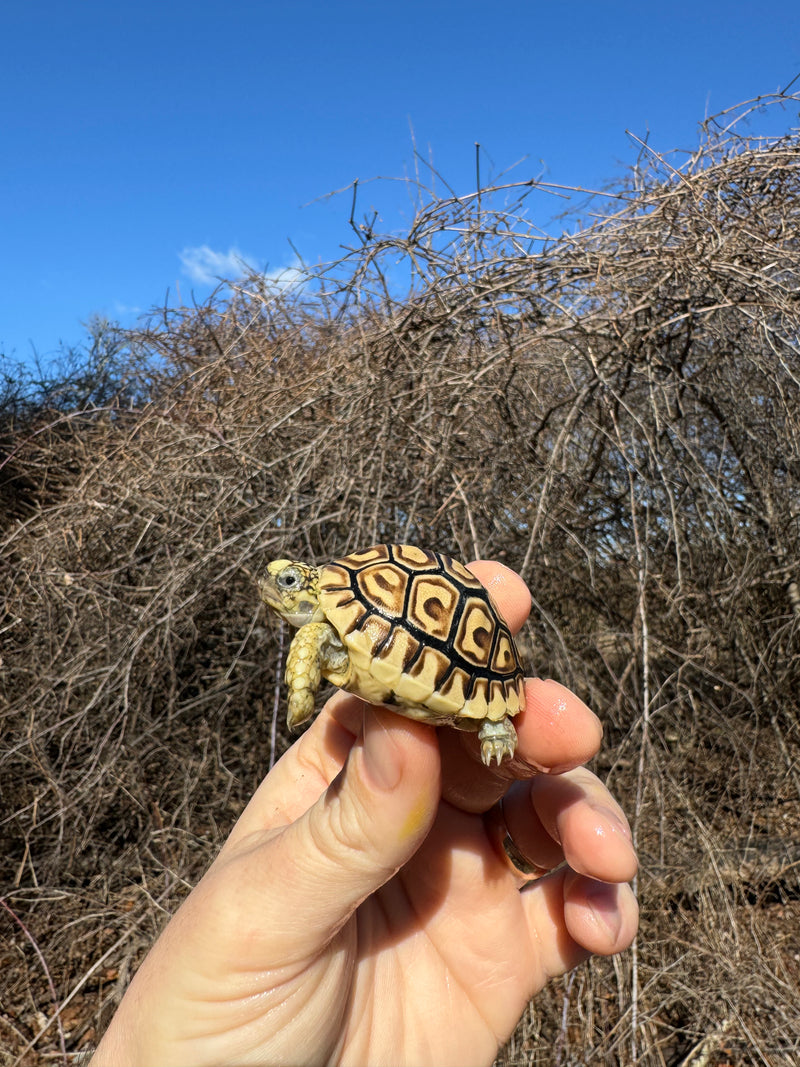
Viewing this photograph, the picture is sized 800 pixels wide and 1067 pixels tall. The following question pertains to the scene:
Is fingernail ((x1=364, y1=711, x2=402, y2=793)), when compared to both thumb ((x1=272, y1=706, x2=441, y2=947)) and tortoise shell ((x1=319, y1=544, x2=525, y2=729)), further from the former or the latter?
tortoise shell ((x1=319, y1=544, x2=525, y2=729))

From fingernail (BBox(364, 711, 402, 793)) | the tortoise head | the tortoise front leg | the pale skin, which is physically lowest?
the pale skin

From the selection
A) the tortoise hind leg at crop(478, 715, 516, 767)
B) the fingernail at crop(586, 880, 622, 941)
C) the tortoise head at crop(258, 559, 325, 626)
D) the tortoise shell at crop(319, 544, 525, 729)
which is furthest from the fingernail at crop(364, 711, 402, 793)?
the fingernail at crop(586, 880, 622, 941)

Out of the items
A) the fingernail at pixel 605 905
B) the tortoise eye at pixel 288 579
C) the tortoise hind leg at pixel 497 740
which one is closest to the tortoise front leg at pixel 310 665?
the tortoise eye at pixel 288 579

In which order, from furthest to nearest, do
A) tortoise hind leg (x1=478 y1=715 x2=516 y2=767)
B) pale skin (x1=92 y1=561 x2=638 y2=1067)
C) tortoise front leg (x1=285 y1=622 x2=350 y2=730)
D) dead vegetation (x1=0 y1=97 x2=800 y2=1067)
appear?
dead vegetation (x1=0 y1=97 x2=800 y2=1067), tortoise hind leg (x1=478 y1=715 x2=516 y2=767), tortoise front leg (x1=285 y1=622 x2=350 y2=730), pale skin (x1=92 y1=561 x2=638 y2=1067)

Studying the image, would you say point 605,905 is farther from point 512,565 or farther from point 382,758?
point 512,565

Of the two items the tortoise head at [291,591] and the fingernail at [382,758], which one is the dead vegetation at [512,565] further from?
the fingernail at [382,758]

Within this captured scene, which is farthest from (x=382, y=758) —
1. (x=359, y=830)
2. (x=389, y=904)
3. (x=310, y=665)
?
(x=389, y=904)
